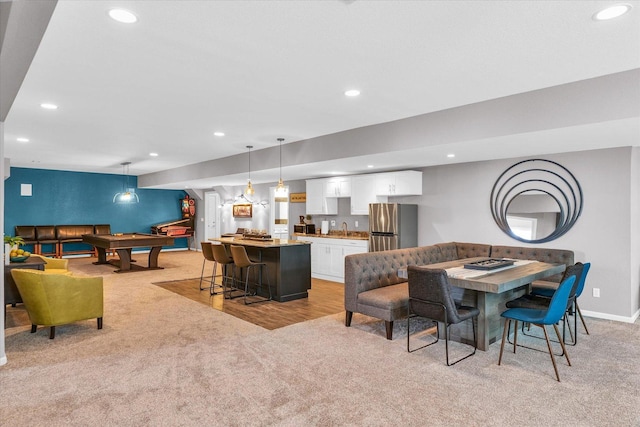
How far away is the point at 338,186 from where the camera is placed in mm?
7777

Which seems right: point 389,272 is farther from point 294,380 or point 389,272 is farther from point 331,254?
point 331,254

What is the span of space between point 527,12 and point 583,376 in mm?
2842

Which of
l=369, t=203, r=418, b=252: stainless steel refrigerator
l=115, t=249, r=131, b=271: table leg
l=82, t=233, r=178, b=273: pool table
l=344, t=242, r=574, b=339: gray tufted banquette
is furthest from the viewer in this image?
l=115, t=249, r=131, b=271: table leg

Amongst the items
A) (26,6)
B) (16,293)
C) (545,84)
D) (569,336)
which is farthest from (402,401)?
(16,293)

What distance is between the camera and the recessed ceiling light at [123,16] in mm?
2221

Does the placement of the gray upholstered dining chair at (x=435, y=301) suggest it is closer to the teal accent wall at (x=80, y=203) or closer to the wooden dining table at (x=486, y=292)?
the wooden dining table at (x=486, y=292)

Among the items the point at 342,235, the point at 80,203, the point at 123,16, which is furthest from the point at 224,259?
the point at 80,203

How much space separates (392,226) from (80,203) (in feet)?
30.7

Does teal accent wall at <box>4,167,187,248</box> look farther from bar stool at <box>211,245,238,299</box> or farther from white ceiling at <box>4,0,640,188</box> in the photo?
bar stool at <box>211,245,238,299</box>

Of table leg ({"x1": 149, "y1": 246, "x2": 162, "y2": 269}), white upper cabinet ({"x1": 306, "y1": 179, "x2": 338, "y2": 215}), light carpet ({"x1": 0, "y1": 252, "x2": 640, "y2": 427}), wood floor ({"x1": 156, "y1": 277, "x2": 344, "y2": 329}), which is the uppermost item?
white upper cabinet ({"x1": 306, "y1": 179, "x2": 338, "y2": 215})

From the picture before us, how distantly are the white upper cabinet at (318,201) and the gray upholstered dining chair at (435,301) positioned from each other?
14.8 ft

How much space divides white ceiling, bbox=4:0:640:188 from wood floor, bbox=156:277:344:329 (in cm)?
241

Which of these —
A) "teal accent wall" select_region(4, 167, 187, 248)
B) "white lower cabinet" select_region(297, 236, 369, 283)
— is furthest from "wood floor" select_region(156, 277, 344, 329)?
"teal accent wall" select_region(4, 167, 187, 248)

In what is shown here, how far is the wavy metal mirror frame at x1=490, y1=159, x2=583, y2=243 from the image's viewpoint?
518 centimetres
